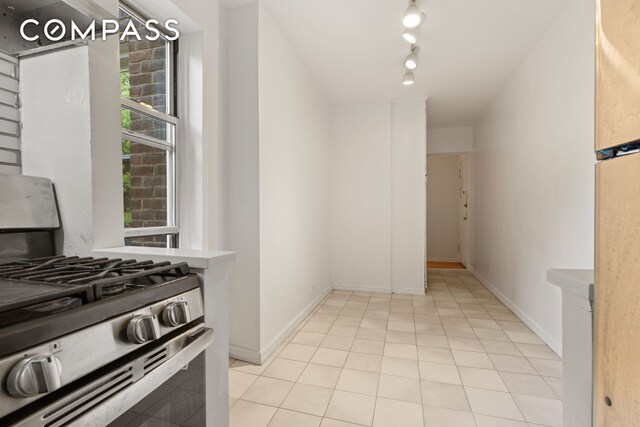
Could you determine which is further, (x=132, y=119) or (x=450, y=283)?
(x=450, y=283)

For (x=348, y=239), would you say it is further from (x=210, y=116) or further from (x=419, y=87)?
(x=210, y=116)

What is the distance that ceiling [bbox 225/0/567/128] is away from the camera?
227 centimetres

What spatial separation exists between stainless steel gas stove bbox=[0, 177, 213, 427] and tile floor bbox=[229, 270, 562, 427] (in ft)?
3.70

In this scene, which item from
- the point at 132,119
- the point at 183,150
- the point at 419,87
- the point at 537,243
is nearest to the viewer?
the point at 132,119

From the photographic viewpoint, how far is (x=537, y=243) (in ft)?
9.00

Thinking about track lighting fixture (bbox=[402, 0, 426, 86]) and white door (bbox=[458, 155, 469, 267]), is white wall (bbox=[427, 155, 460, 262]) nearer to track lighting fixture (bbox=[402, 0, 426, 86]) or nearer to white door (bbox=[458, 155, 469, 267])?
white door (bbox=[458, 155, 469, 267])

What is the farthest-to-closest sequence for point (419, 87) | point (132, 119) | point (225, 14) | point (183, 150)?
point (419, 87), point (225, 14), point (183, 150), point (132, 119)

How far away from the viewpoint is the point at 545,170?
8.54 ft

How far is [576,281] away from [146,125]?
2.17 meters

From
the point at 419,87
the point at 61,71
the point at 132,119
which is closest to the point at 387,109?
the point at 419,87

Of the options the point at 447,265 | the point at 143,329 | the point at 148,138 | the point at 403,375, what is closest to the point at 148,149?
the point at 148,138

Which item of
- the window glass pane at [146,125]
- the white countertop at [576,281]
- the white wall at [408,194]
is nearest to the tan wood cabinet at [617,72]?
the white countertop at [576,281]

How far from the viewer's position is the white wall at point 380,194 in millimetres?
4102

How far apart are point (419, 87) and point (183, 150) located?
120 inches
